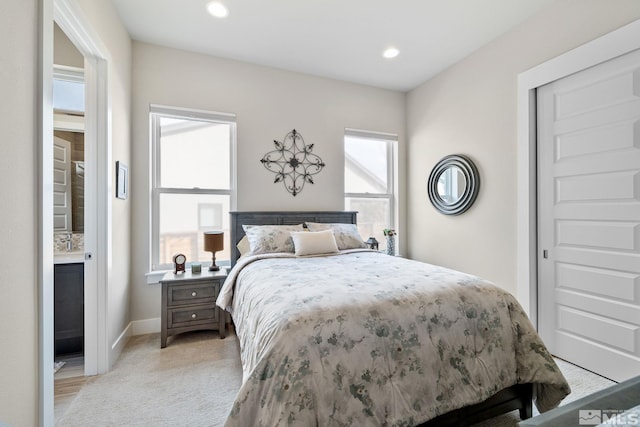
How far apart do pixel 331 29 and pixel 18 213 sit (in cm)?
273

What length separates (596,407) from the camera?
84 centimetres

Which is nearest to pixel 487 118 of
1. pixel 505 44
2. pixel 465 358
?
pixel 505 44

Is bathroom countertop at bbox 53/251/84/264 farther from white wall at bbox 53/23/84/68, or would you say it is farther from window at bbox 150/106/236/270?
white wall at bbox 53/23/84/68

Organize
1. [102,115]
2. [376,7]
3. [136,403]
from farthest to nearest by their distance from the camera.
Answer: [376,7] < [102,115] < [136,403]

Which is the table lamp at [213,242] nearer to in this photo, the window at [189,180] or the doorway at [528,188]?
the window at [189,180]

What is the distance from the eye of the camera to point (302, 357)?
48.1 inches

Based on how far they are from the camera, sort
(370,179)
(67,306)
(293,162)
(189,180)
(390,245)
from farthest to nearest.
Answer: (370,179), (390,245), (293,162), (189,180), (67,306)

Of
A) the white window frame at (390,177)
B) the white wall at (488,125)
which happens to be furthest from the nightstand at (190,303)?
the white wall at (488,125)

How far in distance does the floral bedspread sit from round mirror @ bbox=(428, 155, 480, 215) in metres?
1.64

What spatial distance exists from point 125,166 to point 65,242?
1029 millimetres

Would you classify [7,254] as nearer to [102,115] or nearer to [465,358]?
[102,115]

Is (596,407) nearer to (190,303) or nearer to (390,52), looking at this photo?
(190,303)

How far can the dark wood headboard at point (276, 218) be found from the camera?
3213mm

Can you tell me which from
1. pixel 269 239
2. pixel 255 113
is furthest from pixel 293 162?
pixel 269 239
